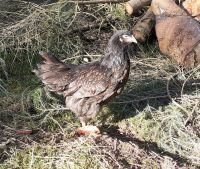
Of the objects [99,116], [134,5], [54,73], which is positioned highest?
[134,5]

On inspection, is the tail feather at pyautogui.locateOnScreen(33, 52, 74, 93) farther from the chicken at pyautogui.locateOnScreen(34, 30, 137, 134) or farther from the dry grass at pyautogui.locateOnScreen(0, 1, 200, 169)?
the dry grass at pyautogui.locateOnScreen(0, 1, 200, 169)

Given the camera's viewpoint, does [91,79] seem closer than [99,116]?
Yes

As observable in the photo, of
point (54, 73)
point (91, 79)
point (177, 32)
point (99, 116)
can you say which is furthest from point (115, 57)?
point (177, 32)

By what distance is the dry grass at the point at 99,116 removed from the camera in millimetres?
4844

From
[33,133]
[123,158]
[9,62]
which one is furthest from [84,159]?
[9,62]

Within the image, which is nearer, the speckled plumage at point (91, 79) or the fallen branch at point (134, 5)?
the speckled plumage at point (91, 79)

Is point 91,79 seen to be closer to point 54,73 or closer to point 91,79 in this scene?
point 91,79

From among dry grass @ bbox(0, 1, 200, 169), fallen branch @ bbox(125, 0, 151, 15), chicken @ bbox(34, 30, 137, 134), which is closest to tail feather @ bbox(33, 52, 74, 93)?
chicken @ bbox(34, 30, 137, 134)

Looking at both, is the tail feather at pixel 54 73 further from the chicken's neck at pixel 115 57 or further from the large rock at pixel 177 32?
the large rock at pixel 177 32

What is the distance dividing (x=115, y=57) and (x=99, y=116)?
2.89 ft

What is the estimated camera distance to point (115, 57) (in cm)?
514

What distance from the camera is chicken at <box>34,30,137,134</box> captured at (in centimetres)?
512

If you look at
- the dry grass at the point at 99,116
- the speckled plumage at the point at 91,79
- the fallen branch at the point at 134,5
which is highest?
the fallen branch at the point at 134,5

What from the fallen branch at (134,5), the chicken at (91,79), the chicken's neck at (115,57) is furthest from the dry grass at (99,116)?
the chicken's neck at (115,57)
